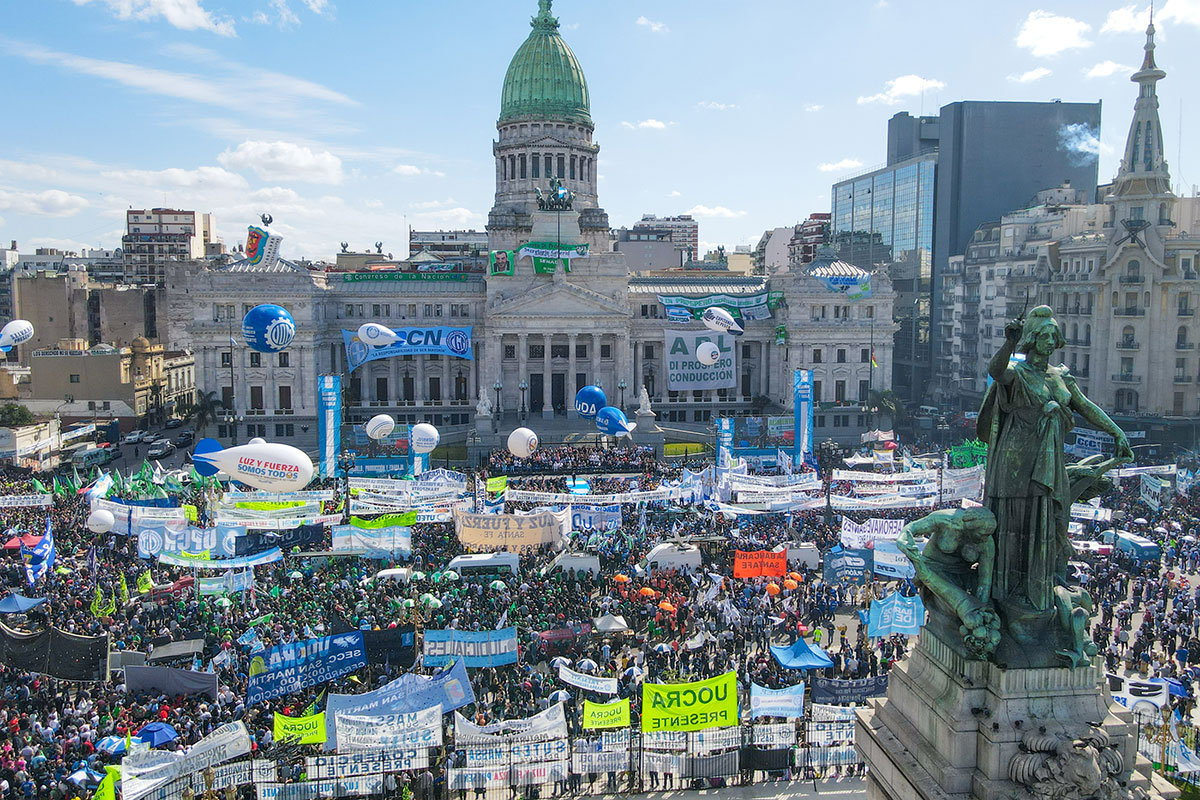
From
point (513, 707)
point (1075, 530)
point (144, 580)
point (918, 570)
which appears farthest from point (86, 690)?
point (1075, 530)

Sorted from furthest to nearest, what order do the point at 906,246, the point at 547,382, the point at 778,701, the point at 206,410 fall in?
the point at 906,246, the point at 547,382, the point at 206,410, the point at 778,701

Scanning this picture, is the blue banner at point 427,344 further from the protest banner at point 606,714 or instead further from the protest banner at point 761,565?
the protest banner at point 606,714

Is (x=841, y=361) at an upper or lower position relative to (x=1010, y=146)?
lower

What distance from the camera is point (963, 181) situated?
100 metres

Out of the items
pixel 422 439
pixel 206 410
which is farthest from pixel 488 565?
pixel 206 410

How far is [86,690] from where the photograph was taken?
27.1 metres

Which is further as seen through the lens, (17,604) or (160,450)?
(160,450)

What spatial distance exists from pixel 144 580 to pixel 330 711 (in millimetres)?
14887

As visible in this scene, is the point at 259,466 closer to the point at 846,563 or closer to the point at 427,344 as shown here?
the point at 846,563

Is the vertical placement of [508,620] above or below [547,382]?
below

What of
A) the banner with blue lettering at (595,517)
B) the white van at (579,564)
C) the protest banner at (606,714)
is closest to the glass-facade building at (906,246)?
the banner with blue lettering at (595,517)

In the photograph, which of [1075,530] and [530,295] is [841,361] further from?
[1075,530]

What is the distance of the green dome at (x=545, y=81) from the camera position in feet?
326

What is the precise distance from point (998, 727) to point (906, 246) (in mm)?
105733
